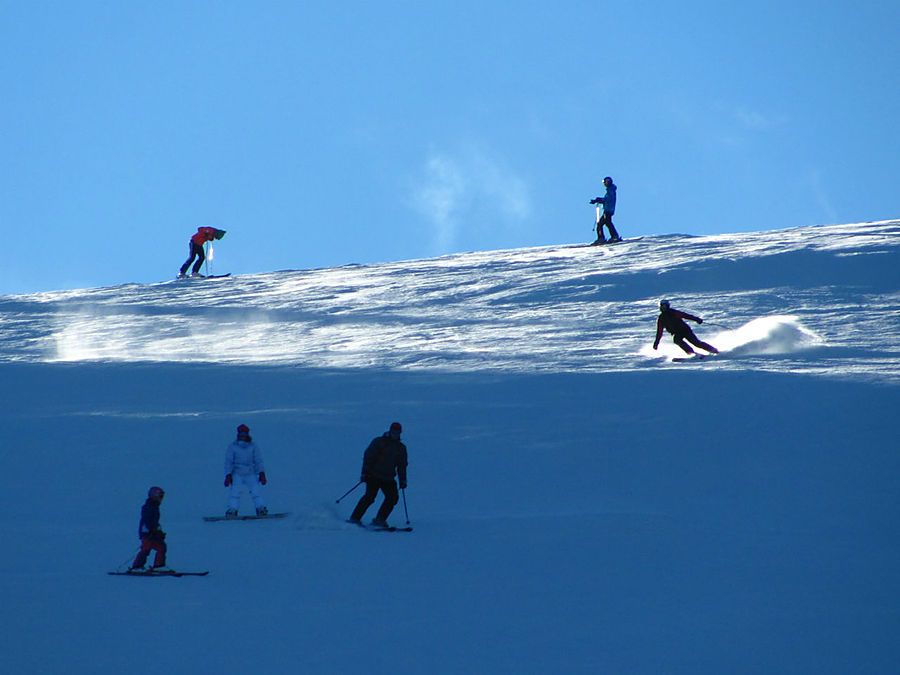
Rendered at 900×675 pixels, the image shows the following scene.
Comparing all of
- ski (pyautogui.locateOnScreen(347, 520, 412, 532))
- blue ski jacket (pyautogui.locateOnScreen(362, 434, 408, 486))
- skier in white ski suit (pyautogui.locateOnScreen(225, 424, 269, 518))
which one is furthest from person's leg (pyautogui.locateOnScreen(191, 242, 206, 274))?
ski (pyautogui.locateOnScreen(347, 520, 412, 532))

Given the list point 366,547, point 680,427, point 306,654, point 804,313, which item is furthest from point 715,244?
point 306,654

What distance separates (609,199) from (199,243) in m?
10.1

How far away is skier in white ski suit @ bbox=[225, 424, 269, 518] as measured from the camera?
9.87 m

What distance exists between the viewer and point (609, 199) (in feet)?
79.5

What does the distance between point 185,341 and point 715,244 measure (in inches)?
486

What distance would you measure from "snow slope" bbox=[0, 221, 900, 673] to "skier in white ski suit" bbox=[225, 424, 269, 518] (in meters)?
0.32

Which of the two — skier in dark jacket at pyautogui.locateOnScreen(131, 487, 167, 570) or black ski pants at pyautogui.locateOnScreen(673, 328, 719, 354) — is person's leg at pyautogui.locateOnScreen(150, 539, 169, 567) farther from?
black ski pants at pyautogui.locateOnScreen(673, 328, 719, 354)

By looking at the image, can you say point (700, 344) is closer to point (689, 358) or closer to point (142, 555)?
point (689, 358)

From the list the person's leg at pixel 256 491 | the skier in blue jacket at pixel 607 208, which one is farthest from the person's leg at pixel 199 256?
the person's leg at pixel 256 491

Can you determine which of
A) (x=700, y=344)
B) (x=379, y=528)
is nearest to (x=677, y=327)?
(x=700, y=344)

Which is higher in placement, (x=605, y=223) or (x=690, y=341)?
(x=605, y=223)

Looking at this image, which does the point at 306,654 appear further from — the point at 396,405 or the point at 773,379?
the point at 773,379

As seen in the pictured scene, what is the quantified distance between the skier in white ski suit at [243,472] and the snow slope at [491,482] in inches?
12.6

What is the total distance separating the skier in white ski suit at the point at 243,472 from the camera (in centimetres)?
987
